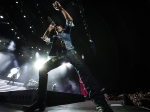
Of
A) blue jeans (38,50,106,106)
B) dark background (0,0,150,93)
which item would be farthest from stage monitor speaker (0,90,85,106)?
dark background (0,0,150,93)

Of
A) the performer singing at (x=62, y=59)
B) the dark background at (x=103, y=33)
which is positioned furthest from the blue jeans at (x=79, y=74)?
the dark background at (x=103, y=33)

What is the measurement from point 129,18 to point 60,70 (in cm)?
1231

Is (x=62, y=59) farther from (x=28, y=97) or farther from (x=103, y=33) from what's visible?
(x=103, y=33)

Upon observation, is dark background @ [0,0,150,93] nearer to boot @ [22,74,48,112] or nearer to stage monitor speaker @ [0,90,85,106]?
stage monitor speaker @ [0,90,85,106]

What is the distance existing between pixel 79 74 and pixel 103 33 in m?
10.6

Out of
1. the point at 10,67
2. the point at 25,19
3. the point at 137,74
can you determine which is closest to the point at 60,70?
the point at 10,67

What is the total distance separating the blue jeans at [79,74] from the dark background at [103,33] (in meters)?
6.25

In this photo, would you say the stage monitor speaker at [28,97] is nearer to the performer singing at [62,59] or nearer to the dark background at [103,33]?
the performer singing at [62,59]

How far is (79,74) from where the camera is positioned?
183 centimetres

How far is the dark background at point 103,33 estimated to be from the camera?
8172 mm

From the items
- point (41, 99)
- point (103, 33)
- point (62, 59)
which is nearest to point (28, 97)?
point (41, 99)

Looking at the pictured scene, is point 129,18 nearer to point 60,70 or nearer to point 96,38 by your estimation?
point 96,38

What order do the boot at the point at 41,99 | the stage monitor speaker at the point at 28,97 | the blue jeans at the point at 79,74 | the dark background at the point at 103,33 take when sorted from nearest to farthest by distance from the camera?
the blue jeans at the point at 79,74 → the boot at the point at 41,99 → the stage monitor speaker at the point at 28,97 → the dark background at the point at 103,33

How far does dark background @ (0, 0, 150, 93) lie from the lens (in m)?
8.17
